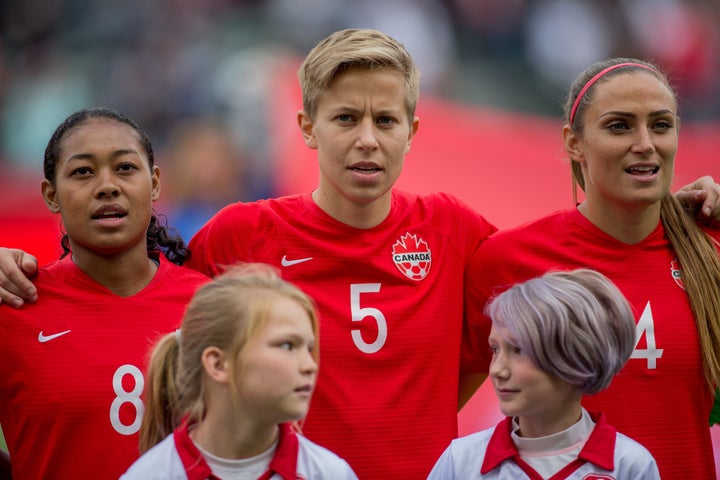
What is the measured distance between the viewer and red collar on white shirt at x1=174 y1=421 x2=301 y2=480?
2.94m

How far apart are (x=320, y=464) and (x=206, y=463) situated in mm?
310

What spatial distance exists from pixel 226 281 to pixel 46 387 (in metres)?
0.74

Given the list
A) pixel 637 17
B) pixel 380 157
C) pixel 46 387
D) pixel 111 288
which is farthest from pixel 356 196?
pixel 637 17

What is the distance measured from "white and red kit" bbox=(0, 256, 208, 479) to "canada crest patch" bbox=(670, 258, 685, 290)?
5.24 ft

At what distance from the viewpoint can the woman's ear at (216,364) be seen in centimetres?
301

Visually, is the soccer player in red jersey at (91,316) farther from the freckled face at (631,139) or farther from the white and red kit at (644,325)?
the freckled face at (631,139)

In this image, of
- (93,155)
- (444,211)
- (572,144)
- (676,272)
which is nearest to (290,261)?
(444,211)

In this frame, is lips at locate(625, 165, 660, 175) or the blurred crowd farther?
the blurred crowd

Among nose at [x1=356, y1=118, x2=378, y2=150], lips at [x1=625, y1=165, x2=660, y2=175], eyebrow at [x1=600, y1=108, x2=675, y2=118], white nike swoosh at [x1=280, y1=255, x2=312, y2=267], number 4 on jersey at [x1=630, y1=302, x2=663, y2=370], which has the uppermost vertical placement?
eyebrow at [x1=600, y1=108, x2=675, y2=118]

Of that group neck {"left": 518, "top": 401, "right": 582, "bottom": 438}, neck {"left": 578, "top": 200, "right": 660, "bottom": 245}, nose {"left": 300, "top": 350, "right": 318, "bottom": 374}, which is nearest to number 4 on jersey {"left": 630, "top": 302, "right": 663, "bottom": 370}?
neck {"left": 578, "top": 200, "right": 660, "bottom": 245}

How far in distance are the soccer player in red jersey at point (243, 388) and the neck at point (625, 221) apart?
122cm

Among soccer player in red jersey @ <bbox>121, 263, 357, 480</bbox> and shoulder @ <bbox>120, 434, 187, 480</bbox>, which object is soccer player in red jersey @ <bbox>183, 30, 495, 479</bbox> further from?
shoulder @ <bbox>120, 434, 187, 480</bbox>

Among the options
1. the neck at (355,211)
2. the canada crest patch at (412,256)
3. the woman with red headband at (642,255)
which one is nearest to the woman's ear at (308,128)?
the neck at (355,211)

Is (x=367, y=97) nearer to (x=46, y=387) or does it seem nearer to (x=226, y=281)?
(x=226, y=281)
